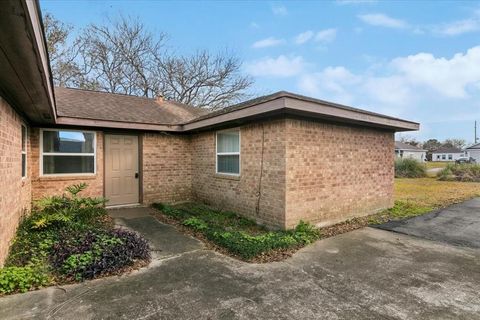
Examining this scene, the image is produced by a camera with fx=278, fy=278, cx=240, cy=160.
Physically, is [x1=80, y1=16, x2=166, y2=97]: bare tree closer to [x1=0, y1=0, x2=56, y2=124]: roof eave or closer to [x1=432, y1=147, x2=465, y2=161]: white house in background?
[x1=0, y1=0, x2=56, y2=124]: roof eave

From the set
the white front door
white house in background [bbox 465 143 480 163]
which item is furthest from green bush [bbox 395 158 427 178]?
white house in background [bbox 465 143 480 163]

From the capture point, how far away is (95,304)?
3.19 metres

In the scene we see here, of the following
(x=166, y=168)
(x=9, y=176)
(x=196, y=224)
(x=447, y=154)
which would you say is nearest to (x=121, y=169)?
(x=166, y=168)

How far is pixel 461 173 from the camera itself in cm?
1994

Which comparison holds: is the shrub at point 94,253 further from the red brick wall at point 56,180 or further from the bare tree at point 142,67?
the bare tree at point 142,67

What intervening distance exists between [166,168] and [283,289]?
6.52 meters

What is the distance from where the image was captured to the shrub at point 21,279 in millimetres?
3451

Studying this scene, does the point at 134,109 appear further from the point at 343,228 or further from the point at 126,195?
the point at 343,228

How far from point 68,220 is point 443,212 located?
1024 centimetres

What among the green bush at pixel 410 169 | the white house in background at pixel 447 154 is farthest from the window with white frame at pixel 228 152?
the white house in background at pixel 447 154

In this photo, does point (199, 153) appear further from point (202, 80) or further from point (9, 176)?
point (202, 80)

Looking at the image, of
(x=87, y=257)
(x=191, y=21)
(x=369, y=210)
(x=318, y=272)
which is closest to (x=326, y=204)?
(x=369, y=210)

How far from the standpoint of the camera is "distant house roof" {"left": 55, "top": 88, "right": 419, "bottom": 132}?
561 centimetres

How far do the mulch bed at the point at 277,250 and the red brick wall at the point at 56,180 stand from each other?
193 centimetres
